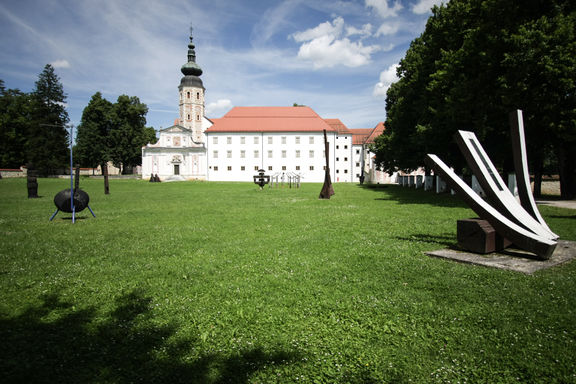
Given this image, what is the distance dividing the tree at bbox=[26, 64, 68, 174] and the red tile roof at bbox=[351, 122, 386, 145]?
6053cm

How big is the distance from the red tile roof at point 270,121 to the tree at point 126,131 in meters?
15.7

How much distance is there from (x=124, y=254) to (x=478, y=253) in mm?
7178

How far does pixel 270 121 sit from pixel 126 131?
30.5 metres

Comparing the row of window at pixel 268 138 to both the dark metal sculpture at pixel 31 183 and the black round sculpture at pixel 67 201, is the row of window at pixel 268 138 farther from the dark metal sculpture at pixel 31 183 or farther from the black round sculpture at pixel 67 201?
the black round sculpture at pixel 67 201

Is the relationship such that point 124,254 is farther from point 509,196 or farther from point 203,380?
point 509,196

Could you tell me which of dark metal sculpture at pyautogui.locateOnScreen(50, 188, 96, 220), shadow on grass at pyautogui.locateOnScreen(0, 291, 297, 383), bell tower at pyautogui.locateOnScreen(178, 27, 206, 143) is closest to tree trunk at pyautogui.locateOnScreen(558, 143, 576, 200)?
shadow on grass at pyautogui.locateOnScreen(0, 291, 297, 383)

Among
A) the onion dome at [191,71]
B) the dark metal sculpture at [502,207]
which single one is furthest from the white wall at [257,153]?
the dark metal sculpture at [502,207]

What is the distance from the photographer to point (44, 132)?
62.2 metres

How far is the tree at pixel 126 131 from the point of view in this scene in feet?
222

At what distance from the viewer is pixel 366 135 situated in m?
80.8

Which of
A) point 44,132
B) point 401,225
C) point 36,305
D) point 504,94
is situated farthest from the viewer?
point 44,132

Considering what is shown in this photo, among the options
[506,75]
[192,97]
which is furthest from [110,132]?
[506,75]

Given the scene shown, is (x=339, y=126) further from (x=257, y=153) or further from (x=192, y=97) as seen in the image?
(x=192, y=97)

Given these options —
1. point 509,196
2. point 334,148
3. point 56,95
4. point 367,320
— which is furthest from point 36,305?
point 56,95
